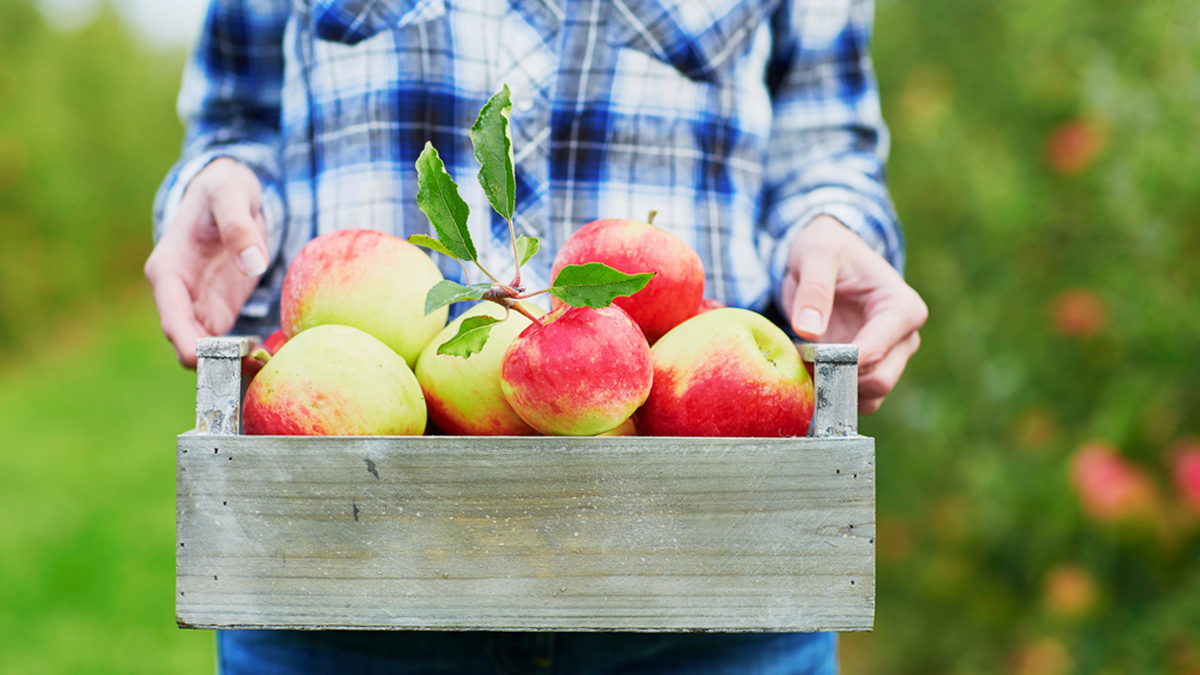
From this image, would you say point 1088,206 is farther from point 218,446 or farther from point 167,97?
point 167,97

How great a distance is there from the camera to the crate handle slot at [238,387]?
724 mm

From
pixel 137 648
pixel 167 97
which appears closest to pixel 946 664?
pixel 137 648

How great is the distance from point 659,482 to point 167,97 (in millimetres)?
12476

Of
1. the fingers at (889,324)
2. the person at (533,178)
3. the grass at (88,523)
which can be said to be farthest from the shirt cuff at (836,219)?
the grass at (88,523)

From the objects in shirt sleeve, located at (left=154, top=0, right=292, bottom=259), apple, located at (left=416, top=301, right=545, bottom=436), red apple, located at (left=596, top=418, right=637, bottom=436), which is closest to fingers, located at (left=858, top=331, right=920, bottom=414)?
red apple, located at (left=596, top=418, right=637, bottom=436)

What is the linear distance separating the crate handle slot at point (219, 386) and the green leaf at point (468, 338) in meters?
0.17

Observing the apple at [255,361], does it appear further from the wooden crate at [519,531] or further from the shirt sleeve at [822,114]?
the shirt sleeve at [822,114]

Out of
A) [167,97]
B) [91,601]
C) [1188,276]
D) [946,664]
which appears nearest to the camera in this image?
[1188,276]

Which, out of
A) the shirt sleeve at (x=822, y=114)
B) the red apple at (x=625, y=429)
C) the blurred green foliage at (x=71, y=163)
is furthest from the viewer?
the blurred green foliage at (x=71, y=163)

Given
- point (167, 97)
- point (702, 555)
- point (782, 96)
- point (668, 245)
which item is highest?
point (167, 97)

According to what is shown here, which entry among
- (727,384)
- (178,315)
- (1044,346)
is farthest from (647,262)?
(1044,346)

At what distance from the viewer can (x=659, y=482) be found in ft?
2.29

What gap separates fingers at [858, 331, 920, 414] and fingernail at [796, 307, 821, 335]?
3.4 inches

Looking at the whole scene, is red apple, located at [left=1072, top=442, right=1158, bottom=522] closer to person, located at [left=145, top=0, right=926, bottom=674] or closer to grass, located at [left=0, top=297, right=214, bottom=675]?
person, located at [left=145, top=0, right=926, bottom=674]
